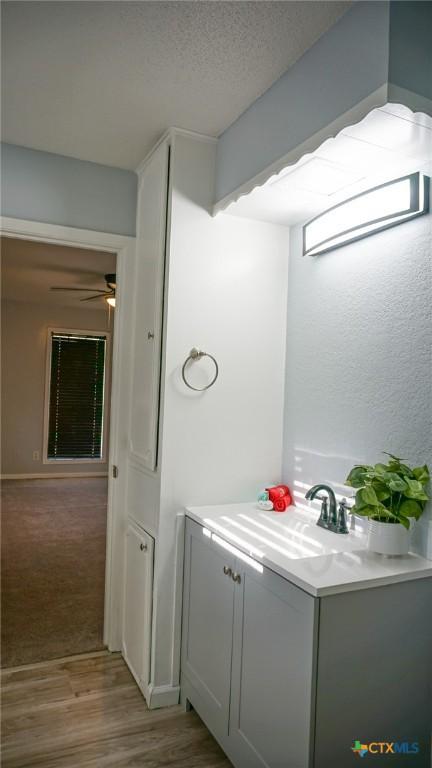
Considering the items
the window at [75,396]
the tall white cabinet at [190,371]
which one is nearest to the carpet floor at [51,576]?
the tall white cabinet at [190,371]

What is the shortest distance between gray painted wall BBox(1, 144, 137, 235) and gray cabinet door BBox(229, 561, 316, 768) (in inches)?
74.4

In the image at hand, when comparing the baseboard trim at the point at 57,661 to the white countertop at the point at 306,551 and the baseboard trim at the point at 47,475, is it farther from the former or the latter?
the baseboard trim at the point at 47,475

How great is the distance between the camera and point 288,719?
1577 mm

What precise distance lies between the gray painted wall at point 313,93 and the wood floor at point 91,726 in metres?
2.31

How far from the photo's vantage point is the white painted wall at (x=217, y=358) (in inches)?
91.8

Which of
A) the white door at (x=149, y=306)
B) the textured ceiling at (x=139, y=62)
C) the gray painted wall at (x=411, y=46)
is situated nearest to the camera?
the gray painted wall at (x=411, y=46)

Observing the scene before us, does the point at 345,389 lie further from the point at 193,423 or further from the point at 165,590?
the point at 165,590

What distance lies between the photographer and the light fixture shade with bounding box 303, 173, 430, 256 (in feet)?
5.95

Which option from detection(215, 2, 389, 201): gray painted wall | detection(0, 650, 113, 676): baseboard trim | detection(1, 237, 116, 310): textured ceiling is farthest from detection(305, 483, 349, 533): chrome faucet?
detection(1, 237, 116, 310): textured ceiling

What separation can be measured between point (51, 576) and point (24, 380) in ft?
14.3

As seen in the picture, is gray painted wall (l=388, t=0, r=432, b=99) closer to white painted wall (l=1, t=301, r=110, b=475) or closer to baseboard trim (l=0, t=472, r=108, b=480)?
white painted wall (l=1, t=301, r=110, b=475)

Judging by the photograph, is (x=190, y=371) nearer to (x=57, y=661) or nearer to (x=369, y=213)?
(x=369, y=213)

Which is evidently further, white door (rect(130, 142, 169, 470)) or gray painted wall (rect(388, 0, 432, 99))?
white door (rect(130, 142, 169, 470))

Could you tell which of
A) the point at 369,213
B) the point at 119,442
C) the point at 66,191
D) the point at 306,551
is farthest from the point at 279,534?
the point at 66,191
